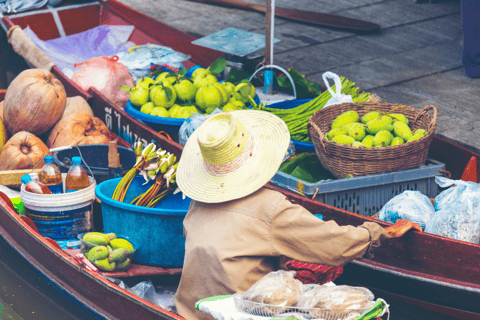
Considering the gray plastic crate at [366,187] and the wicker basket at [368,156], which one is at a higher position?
the wicker basket at [368,156]

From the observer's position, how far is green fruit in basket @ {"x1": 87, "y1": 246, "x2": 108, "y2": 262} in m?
3.11

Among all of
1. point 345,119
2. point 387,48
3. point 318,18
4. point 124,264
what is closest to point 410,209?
point 345,119

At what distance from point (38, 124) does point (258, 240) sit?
2809 millimetres

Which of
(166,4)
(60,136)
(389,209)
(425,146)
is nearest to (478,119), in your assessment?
(425,146)

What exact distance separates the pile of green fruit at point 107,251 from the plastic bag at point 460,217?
5.39ft

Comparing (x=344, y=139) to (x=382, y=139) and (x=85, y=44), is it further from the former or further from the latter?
(x=85, y=44)

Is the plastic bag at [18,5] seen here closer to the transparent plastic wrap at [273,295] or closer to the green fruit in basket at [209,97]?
the green fruit in basket at [209,97]

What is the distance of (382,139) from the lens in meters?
3.30

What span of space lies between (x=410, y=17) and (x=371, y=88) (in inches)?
119

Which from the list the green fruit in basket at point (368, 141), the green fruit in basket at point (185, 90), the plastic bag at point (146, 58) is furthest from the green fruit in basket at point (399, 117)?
the plastic bag at point (146, 58)

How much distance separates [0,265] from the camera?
416cm

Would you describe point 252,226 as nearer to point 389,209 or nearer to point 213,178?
point 213,178

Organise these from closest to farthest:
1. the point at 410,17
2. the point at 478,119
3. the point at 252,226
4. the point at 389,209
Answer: the point at 252,226 < the point at 389,209 < the point at 478,119 < the point at 410,17

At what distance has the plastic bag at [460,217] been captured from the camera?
2.78 m
